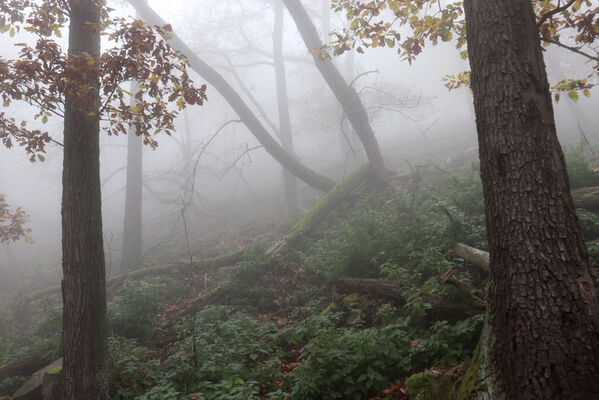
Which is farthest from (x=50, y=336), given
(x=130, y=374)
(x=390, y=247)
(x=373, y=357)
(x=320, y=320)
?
(x=390, y=247)

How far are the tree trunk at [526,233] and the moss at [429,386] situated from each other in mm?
453

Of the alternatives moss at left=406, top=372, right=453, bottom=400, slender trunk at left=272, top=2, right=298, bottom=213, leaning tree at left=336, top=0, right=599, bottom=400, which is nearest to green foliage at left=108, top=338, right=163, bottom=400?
moss at left=406, top=372, right=453, bottom=400

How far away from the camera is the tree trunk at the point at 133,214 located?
43.3 ft

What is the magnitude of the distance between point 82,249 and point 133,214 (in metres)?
10.4

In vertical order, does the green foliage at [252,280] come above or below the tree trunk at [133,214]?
below

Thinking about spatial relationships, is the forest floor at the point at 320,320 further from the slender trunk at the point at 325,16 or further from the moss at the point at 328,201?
the slender trunk at the point at 325,16

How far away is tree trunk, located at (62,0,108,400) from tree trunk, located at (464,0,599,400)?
3989 mm

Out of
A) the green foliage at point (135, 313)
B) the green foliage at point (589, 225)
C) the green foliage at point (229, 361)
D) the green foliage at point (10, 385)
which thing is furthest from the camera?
the green foliage at point (135, 313)

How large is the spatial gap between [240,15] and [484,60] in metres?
21.2

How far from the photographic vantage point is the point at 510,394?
2.48 meters

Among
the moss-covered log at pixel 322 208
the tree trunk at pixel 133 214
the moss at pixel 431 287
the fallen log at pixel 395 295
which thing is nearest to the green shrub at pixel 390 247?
the fallen log at pixel 395 295

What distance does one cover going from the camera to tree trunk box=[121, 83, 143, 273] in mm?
13188

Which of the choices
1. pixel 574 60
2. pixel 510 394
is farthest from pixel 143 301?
pixel 574 60

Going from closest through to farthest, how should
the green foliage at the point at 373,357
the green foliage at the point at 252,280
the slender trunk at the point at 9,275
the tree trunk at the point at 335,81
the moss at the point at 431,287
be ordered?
1. the green foliage at the point at 373,357
2. the moss at the point at 431,287
3. the green foliage at the point at 252,280
4. the tree trunk at the point at 335,81
5. the slender trunk at the point at 9,275
